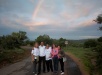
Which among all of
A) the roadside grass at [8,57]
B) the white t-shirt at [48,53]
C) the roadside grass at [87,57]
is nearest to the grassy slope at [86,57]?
the roadside grass at [87,57]

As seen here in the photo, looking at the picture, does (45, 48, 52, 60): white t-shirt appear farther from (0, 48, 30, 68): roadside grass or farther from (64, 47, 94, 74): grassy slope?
(0, 48, 30, 68): roadside grass

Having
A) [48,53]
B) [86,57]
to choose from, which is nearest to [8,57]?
[86,57]

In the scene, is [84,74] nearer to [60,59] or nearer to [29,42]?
[60,59]

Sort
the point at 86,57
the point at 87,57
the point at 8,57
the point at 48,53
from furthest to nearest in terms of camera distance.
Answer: the point at 87,57 → the point at 86,57 → the point at 8,57 → the point at 48,53

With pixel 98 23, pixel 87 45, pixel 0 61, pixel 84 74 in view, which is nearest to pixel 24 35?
pixel 87 45

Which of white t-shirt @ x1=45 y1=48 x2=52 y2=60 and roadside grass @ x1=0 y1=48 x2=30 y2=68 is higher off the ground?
white t-shirt @ x1=45 y1=48 x2=52 y2=60

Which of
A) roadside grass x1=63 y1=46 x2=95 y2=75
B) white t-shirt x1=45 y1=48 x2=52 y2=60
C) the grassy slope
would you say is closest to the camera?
white t-shirt x1=45 y1=48 x2=52 y2=60

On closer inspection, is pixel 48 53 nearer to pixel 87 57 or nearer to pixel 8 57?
pixel 8 57

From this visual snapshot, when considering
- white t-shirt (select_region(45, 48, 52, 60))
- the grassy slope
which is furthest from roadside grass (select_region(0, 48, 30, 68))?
the grassy slope

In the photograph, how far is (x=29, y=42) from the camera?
99.9 meters

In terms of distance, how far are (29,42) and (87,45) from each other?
3664 centimetres

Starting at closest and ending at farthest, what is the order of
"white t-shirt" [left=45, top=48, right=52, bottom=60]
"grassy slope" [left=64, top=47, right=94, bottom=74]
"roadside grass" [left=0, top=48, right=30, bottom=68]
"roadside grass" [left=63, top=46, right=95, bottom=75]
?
1. "white t-shirt" [left=45, top=48, right=52, bottom=60]
2. "roadside grass" [left=63, top=46, right=95, bottom=75]
3. "grassy slope" [left=64, top=47, right=94, bottom=74]
4. "roadside grass" [left=0, top=48, right=30, bottom=68]

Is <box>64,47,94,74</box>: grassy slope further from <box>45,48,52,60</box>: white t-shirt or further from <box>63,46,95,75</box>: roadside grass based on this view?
<box>45,48,52,60</box>: white t-shirt

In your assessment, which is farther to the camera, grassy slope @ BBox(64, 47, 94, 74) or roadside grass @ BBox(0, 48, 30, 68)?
roadside grass @ BBox(0, 48, 30, 68)
